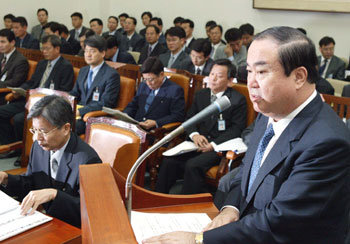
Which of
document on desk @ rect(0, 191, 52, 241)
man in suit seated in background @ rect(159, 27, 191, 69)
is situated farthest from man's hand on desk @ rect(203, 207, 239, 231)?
man in suit seated in background @ rect(159, 27, 191, 69)

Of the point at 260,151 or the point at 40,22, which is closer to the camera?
the point at 260,151

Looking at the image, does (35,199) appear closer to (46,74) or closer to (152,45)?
(46,74)

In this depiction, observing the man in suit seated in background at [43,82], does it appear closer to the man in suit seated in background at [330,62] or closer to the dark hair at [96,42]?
the dark hair at [96,42]

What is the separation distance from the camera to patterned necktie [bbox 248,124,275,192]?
1119 mm

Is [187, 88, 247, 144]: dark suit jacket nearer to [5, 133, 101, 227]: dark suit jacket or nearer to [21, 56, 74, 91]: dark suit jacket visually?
[5, 133, 101, 227]: dark suit jacket

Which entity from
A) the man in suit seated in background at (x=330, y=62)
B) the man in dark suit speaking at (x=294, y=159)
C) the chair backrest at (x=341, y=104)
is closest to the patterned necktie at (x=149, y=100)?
the chair backrest at (x=341, y=104)

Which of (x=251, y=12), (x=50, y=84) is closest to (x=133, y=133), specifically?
(x=50, y=84)

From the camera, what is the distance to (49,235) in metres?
1.30

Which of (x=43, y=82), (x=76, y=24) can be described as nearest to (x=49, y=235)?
(x=43, y=82)

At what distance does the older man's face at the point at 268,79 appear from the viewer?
93 centimetres

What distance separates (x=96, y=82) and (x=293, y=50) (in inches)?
121

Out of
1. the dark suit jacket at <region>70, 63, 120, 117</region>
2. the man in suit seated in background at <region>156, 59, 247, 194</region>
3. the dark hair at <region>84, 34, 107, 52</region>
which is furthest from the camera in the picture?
the dark hair at <region>84, 34, 107, 52</region>

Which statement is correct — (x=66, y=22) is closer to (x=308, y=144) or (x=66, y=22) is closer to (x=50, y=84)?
(x=50, y=84)

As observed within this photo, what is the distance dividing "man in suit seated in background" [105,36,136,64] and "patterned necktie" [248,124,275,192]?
450cm
